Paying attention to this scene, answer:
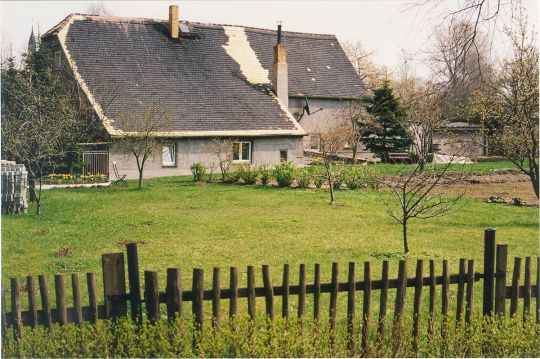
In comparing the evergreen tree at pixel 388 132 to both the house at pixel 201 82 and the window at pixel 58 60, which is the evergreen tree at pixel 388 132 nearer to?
the house at pixel 201 82

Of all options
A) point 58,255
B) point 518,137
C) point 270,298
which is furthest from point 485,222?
point 58,255

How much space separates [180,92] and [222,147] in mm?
4288

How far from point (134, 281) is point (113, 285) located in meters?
0.17

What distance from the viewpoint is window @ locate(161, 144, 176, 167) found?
1407cm

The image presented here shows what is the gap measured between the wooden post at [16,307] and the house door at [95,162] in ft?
13.9

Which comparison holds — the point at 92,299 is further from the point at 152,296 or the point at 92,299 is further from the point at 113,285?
the point at 152,296

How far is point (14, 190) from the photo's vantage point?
26.6 feet

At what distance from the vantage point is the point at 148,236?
801 cm

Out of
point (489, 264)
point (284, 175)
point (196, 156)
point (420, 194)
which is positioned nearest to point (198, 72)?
point (196, 156)

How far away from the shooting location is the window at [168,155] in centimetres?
1407

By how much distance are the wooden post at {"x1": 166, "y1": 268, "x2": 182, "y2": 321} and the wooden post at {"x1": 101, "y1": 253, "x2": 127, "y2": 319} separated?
0.45 ft

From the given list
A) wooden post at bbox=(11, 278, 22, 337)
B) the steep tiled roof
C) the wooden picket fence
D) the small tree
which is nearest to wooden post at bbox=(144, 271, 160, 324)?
the wooden picket fence

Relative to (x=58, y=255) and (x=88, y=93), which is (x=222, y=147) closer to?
(x=88, y=93)

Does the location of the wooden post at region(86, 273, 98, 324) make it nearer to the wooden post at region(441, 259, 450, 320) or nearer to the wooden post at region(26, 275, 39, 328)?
the wooden post at region(26, 275, 39, 328)
